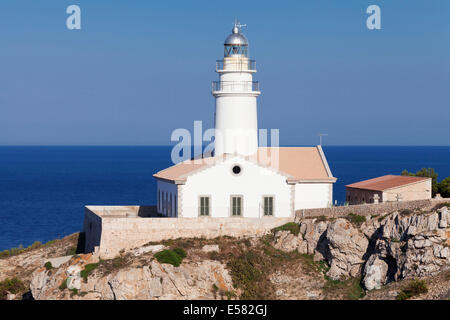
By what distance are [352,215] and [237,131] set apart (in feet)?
29.5

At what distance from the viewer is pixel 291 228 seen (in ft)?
135

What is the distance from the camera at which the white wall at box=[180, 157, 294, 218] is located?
4153 centimetres

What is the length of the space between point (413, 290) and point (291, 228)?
9.80 m

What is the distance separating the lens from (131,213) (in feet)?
154

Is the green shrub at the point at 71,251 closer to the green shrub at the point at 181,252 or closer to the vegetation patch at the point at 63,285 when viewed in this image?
the vegetation patch at the point at 63,285

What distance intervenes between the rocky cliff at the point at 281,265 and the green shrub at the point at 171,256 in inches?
1.9

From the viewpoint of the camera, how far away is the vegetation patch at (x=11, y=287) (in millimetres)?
41125

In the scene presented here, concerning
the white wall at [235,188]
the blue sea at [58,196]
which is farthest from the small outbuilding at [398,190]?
the blue sea at [58,196]

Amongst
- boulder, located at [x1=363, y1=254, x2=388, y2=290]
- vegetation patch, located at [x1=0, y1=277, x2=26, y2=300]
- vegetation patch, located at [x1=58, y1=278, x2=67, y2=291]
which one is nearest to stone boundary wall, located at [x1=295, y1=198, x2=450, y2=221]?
boulder, located at [x1=363, y1=254, x2=388, y2=290]

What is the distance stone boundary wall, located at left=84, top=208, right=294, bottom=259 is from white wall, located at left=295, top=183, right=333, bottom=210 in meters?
1.54

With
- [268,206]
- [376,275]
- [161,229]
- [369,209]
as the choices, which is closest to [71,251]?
[161,229]

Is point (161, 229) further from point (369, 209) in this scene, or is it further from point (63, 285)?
point (369, 209)
